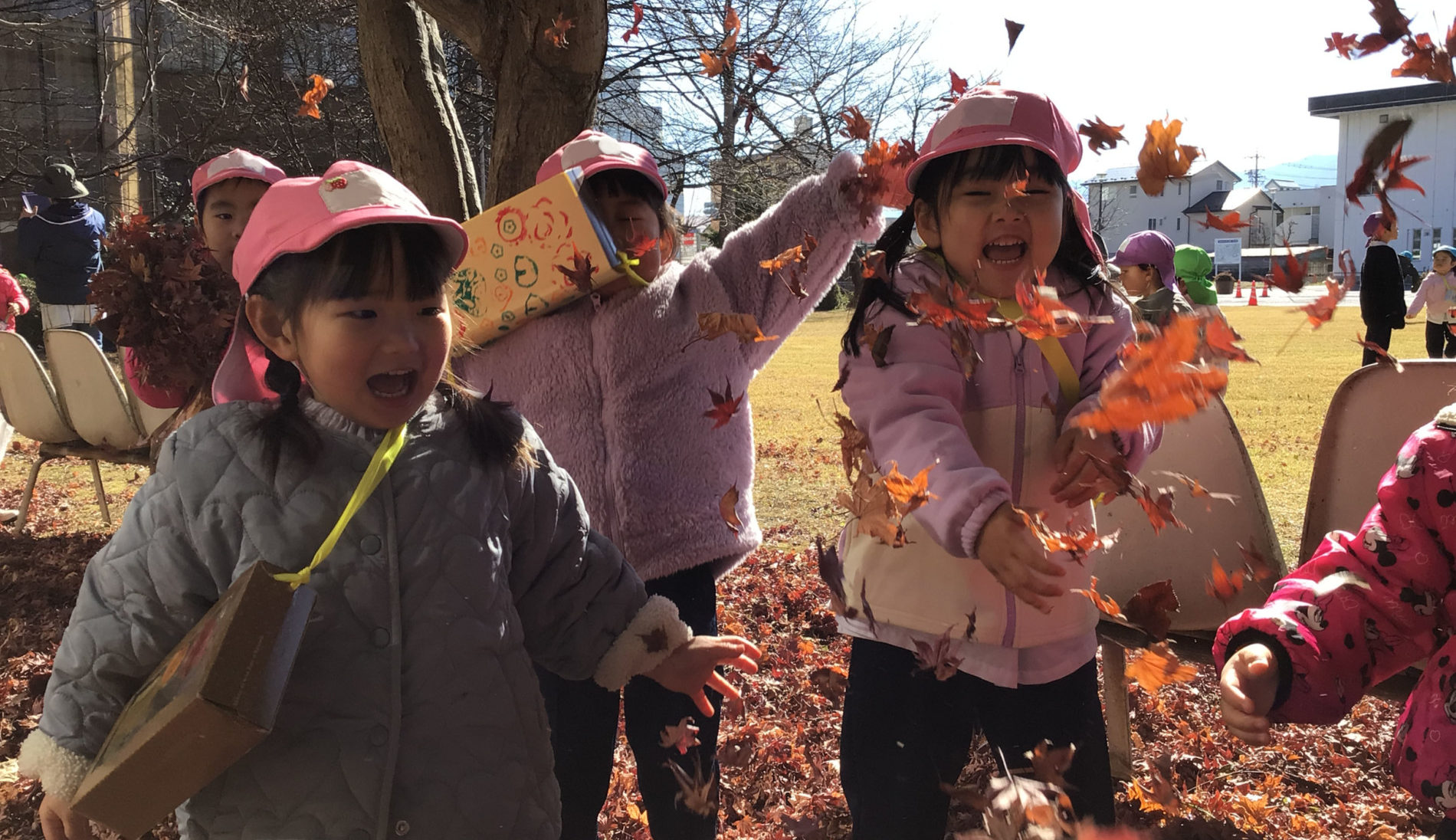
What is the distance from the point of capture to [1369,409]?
2604mm

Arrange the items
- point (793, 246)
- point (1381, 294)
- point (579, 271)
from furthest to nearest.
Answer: point (1381, 294), point (793, 246), point (579, 271)

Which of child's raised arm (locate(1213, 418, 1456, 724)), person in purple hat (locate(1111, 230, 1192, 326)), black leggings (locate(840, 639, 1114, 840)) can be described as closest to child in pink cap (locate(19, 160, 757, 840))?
black leggings (locate(840, 639, 1114, 840))

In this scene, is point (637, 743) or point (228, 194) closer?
point (637, 743)

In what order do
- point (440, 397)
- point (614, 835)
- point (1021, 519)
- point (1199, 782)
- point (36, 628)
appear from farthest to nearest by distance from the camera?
point (36, 628) → point (1199, 782) → point (614, 835) → point (440, 397) → point (1021, 519)

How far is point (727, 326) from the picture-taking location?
2451 millimetres

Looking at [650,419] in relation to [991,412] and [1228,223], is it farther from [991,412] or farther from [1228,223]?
[1228,223]

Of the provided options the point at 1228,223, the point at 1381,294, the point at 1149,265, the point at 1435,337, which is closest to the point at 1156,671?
the point at 1228,223

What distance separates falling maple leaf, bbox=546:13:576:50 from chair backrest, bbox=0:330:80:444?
459cm

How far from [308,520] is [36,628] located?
4.22 meters

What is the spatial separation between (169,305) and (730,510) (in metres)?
1.87

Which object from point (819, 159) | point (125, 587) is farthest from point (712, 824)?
point (819, 159)

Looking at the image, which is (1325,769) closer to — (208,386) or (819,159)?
(208,386)

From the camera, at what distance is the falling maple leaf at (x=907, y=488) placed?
174 cm

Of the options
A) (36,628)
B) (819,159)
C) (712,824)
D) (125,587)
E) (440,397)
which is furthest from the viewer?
(819,159)
